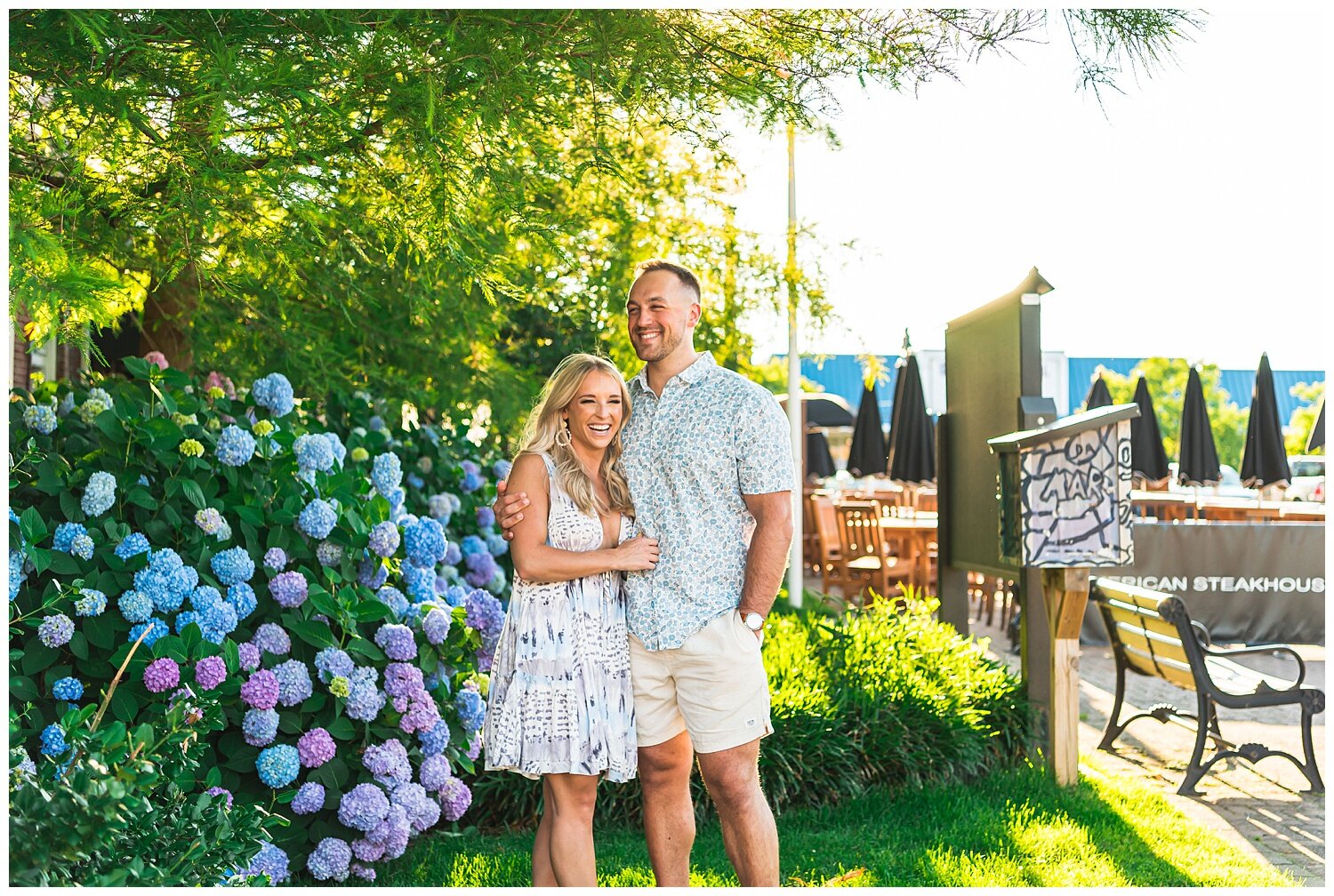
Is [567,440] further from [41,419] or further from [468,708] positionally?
[41,419]

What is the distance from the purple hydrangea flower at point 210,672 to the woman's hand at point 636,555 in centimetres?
108

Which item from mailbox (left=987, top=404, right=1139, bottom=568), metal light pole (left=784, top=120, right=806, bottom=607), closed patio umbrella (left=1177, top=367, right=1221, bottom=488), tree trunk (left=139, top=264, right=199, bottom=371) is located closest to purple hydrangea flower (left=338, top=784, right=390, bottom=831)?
tree trunk (left=139, top=264, right=199, bottom=371)

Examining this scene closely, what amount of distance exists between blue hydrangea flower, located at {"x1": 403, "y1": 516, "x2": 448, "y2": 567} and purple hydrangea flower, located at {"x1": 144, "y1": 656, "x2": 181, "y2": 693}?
100 centimetres

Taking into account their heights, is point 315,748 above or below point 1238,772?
above

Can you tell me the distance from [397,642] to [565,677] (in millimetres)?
731

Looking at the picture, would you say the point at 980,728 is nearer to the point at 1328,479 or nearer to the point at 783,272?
the point at 1328,479

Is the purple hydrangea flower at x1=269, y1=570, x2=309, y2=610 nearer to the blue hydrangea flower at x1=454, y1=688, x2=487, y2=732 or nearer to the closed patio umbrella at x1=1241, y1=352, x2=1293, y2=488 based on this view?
the blue hydrangea flower at x1=454, y1=688, x2=487, y2=732

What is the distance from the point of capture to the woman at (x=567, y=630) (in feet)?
9.67

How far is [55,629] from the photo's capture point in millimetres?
2980

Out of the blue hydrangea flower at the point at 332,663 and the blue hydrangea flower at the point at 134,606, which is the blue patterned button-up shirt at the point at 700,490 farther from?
the blue hydrangea flower at the point at 134,606

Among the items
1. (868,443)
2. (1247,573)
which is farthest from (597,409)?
(868,443)

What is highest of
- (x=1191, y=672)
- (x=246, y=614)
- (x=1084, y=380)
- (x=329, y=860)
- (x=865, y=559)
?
(x=1084, y=380)

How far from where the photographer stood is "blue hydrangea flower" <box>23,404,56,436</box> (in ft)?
10.6

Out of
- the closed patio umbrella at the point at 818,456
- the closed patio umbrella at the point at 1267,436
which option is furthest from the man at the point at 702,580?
the closed patio umbrella at the point at 818,456
